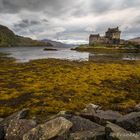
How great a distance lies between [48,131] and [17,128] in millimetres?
1976

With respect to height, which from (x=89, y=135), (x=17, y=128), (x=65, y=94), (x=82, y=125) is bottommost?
(x=65, y=94)

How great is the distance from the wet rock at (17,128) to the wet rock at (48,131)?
30.7 inches

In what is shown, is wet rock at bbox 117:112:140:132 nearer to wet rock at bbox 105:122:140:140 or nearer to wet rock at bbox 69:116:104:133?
wet rock at bbox 69:116:104:133

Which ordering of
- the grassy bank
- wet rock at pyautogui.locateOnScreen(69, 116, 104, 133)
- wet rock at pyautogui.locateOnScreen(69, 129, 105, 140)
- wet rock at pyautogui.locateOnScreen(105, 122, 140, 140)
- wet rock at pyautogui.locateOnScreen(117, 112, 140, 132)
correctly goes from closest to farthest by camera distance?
wet rock at pyautogui.locateOnScreen(105, 122, 140, 140)
wet rock at pyautogui.locateOnScreen(69, 129, 105, 140)
wet rock at pyautogui.locateOnScreen(117, 112, 140, 132)
wet rock at pyautogui.locateOnScreen(69, 116, 104, 133)
the grassy bank

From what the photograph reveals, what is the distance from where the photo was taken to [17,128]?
40.1 feet

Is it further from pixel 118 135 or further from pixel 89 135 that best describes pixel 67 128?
pixel 118 135

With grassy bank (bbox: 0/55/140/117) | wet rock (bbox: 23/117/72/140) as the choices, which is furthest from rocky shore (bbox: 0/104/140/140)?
grassy bank (bbox: 0/55/140/117)

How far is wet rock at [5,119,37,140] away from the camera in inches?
471

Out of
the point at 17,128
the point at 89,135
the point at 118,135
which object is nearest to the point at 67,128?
the point at 89,135

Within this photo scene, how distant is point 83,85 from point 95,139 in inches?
714

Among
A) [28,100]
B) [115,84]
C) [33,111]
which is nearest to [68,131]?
[33,111]

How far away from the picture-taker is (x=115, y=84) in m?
29.5

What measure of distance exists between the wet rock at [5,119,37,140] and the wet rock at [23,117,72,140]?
779mm

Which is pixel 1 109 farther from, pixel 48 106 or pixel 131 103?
pixel 131 103
